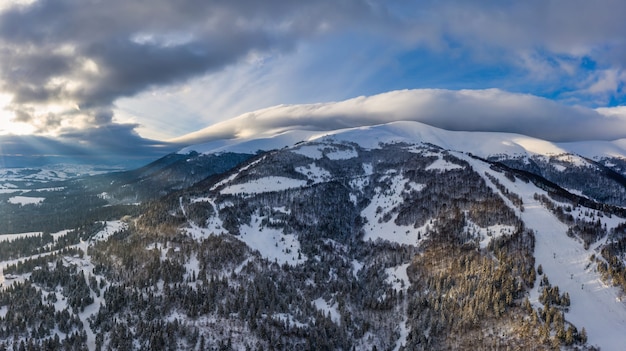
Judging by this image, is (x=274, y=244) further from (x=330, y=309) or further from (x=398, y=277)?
(x=398, y=277)

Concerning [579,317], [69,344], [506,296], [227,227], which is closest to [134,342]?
[69,344]

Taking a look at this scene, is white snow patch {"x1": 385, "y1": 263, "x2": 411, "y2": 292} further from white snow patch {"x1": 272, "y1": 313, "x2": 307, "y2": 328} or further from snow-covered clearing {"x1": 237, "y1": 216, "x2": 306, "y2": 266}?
white snow patch {"x1": 272, "y1": 313, "x2": 307, "y2": 328}

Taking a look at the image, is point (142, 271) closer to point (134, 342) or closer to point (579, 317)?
point (134, 342)

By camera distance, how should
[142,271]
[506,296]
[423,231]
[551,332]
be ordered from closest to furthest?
[551,332]
[506,296]
[142,271]
[423,231]

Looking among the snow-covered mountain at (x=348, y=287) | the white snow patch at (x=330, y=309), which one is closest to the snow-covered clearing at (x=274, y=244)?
the snow-covered mountain at (x=348, y=287)

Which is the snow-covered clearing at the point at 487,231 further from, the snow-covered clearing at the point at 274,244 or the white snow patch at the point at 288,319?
the white snow patch at the point at 288,319

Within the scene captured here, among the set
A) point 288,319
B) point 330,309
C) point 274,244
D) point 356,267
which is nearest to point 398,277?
point 356,267

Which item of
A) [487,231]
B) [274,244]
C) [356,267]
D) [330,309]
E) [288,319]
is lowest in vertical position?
[330,309]
